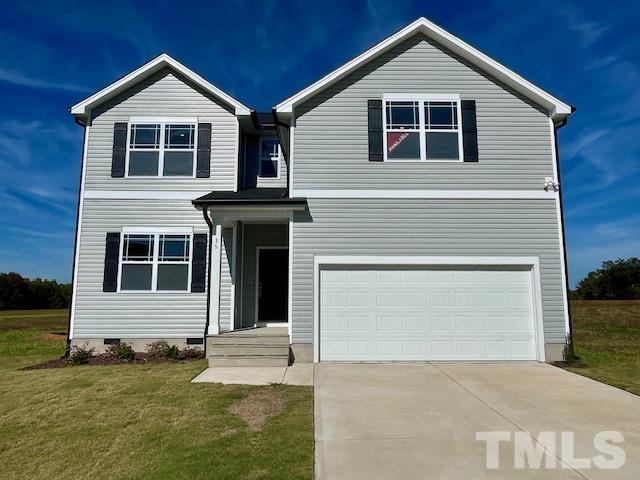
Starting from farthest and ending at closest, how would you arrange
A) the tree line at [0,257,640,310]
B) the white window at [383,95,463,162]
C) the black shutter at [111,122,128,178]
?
the tree line at [0,257,640,310] → the black shutter at [111,122,128,178] → the white window at [383,95,463,162]

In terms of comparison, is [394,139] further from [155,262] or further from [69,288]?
[69,288]

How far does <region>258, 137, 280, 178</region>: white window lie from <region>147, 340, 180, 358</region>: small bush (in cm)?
557

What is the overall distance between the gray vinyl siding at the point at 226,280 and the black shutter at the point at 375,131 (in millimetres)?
4315

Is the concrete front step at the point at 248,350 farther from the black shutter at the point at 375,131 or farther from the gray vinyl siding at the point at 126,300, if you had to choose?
the black shutter at the point at 375,131

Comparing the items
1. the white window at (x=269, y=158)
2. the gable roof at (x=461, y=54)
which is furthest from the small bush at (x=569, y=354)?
the white window at (x=269, y=158)

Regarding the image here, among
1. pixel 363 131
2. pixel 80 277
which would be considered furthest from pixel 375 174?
pixel 80 277

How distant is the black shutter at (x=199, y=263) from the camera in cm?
1064

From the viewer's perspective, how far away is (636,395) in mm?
6551

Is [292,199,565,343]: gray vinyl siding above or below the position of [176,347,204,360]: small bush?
above

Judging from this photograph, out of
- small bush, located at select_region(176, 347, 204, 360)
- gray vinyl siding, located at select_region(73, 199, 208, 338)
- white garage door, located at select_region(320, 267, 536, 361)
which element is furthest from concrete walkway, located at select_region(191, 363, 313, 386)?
gray vinyl siding, located at select_region(73, 199, 208, 338)

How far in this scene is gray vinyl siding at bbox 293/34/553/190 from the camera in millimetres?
9953

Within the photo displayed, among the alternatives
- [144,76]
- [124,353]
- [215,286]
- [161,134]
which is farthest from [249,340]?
[144,76]

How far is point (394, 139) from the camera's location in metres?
10.1

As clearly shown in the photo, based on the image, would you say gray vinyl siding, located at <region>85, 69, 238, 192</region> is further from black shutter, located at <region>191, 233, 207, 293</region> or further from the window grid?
black shutter, located at <region>191, 233, 207, 293</region>
